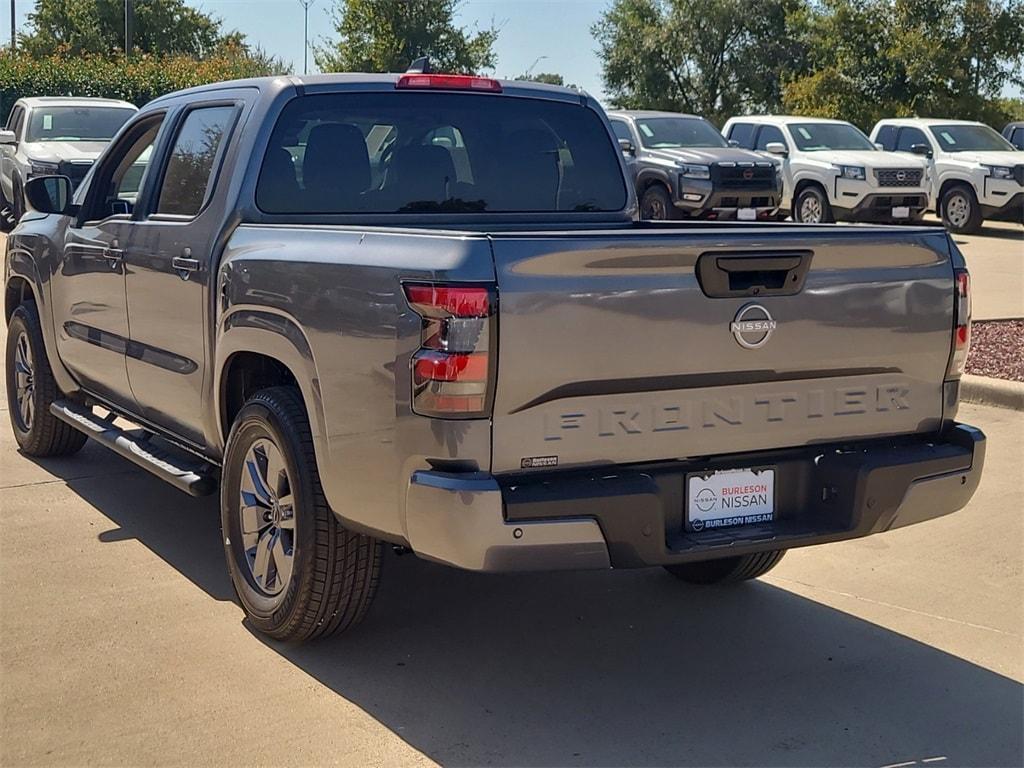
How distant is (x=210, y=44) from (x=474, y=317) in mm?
62127

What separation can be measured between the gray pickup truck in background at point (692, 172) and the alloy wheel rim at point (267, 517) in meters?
13.9

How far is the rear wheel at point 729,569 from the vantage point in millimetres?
5215

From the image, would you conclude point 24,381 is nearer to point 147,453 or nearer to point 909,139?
point 147,453

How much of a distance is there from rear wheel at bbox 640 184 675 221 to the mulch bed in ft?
27.0

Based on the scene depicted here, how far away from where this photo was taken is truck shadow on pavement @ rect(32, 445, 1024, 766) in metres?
3.95

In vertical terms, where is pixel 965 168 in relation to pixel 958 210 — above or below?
above

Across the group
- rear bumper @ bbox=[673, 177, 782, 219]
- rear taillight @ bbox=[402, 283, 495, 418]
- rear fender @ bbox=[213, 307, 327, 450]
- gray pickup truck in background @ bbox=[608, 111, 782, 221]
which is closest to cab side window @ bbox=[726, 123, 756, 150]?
gray pickup truck in background @ bbox=[608, 111, 782, 221]

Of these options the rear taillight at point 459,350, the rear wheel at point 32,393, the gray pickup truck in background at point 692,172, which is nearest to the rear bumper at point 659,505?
the rear taillight at point 459,350

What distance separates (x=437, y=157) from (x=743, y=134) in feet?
57.2

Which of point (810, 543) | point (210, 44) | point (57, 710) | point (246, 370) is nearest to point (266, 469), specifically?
point (246, 370)

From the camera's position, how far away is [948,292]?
4.43 metres

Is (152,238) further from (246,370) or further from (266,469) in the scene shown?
(266,469)

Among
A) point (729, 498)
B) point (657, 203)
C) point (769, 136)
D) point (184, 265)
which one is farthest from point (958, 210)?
point (729, 498)

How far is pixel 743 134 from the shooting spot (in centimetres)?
2202
